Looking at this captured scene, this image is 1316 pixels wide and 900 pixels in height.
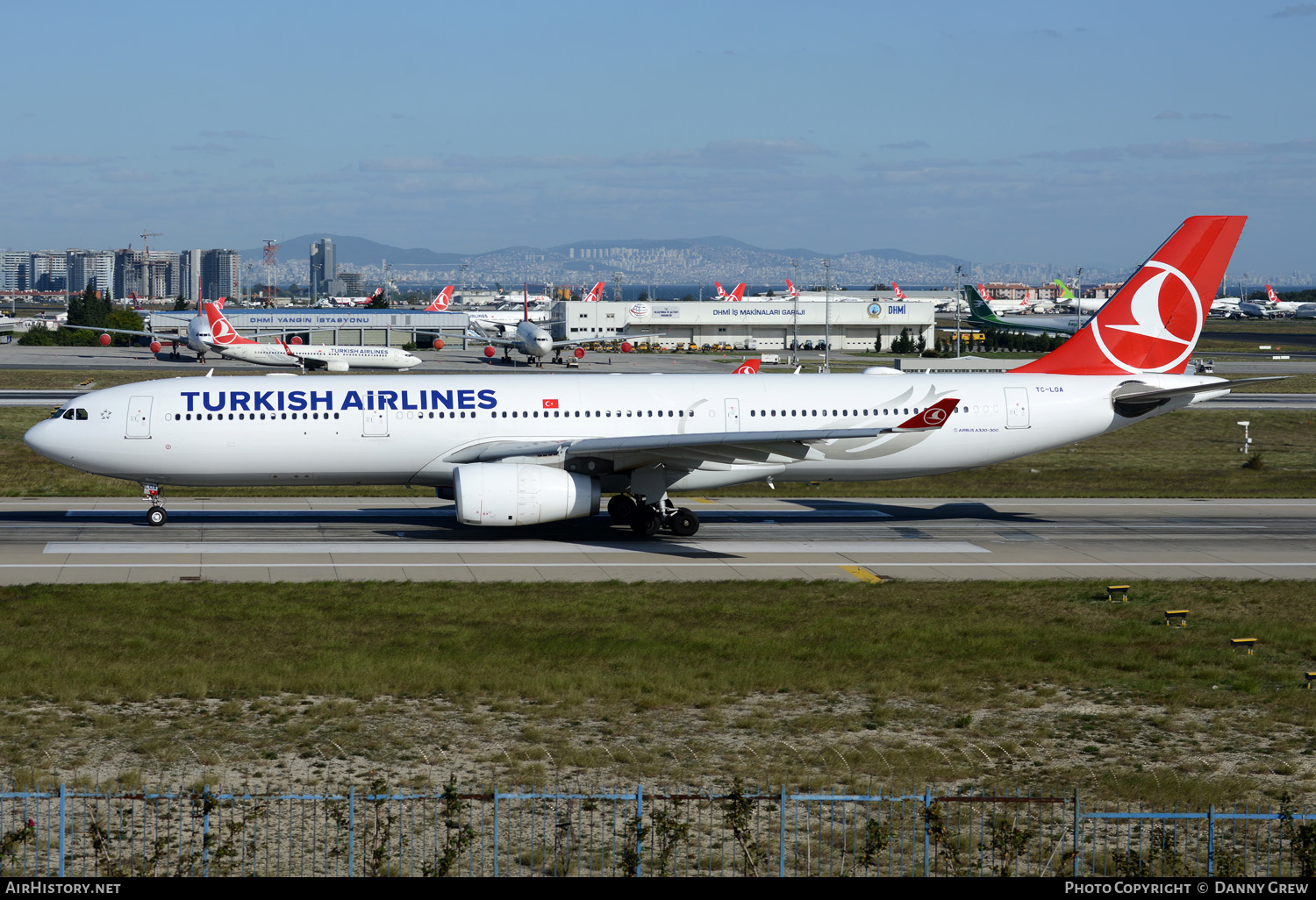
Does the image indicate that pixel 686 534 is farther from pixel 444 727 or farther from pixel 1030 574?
pixel 444 727

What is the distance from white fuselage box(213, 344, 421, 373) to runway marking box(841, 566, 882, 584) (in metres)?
87.8

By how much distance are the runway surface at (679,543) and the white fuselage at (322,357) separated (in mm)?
71974

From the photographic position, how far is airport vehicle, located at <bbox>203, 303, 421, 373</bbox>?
115312mm

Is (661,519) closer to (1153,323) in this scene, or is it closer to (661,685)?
(661,685)

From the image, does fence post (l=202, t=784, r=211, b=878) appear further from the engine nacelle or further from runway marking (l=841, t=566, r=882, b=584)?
runway marking (l=841, t=566, r=882, b=584)

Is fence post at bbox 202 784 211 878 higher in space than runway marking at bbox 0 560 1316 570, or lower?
lower

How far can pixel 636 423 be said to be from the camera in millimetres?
37156

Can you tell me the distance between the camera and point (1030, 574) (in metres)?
32.0

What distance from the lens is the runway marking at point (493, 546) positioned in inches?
1323

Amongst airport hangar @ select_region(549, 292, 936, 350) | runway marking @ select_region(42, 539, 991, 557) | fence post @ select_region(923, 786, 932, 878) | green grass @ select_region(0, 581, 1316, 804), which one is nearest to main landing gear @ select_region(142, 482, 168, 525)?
runway marking @ select_region(42, 539, 991, 557)

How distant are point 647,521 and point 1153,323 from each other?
17.8 metres

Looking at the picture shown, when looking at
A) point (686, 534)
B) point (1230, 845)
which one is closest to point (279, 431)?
point (686, 534)

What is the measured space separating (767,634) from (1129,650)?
700cm

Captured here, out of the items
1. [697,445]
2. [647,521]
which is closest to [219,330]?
[647,521]
